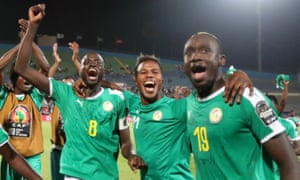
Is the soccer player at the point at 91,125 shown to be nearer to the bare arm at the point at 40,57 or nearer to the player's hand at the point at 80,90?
the player's hand at the point at 80,90

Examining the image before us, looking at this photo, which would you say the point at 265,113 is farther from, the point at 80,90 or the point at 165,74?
the point at 165,74

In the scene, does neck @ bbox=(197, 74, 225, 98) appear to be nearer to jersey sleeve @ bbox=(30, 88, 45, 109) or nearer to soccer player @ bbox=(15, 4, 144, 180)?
soccer player @ bbox=(15, 4, 144, 180)

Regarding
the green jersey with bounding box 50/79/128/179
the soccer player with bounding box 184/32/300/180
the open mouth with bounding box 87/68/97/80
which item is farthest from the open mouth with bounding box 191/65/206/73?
the open mouth with bounding box 87/68/97/80

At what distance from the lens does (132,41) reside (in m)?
37.3

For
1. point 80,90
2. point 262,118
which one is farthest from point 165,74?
point 262,118

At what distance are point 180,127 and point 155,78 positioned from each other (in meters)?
0.49

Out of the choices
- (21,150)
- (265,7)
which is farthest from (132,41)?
(21,150)

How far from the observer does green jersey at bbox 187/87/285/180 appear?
2.27 m

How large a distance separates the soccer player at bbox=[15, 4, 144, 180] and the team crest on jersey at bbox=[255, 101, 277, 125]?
1.90 metres

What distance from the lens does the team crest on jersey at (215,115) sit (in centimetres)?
243

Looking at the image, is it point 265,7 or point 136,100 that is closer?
point 136,100

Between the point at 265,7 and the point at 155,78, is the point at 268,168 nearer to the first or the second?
the point at 155,78

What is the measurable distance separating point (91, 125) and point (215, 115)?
6.44 ft

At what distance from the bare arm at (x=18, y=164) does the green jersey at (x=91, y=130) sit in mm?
1136
